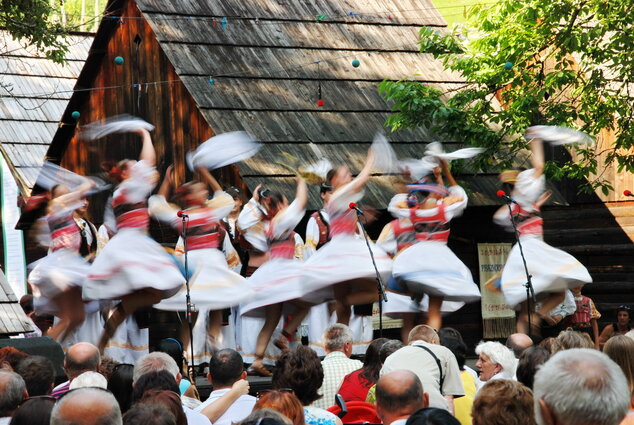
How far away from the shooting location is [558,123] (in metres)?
13.0

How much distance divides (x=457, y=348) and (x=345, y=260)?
269cm

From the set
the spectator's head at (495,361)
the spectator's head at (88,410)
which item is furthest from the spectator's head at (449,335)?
the spectator's head at (88,410)

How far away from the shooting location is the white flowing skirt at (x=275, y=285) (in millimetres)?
9805

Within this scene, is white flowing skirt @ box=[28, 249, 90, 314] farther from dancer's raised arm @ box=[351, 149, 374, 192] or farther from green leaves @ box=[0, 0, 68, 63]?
green leaves @ box=[0, 0, 68, 63]

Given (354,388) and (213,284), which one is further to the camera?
(213,284)

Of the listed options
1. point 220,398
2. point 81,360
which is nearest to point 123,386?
point 81,360

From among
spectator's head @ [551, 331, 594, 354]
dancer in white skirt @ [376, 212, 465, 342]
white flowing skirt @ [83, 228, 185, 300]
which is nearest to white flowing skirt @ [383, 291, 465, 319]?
dancer in white skirt @ [376, 212, 465, 342]

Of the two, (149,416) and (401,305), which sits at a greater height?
(149,416)

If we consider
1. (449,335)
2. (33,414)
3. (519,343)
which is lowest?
(519,343)

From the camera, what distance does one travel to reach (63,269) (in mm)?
9766

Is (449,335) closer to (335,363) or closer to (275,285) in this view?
(335,363)

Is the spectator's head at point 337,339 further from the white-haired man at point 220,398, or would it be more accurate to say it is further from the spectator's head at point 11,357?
the spectator's head at point 11,357

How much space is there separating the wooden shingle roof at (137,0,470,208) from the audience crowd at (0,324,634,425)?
6618mm

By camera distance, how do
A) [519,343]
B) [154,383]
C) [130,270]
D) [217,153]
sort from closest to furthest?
[154,383] → [519,343] → [130,270] → [217,153]
